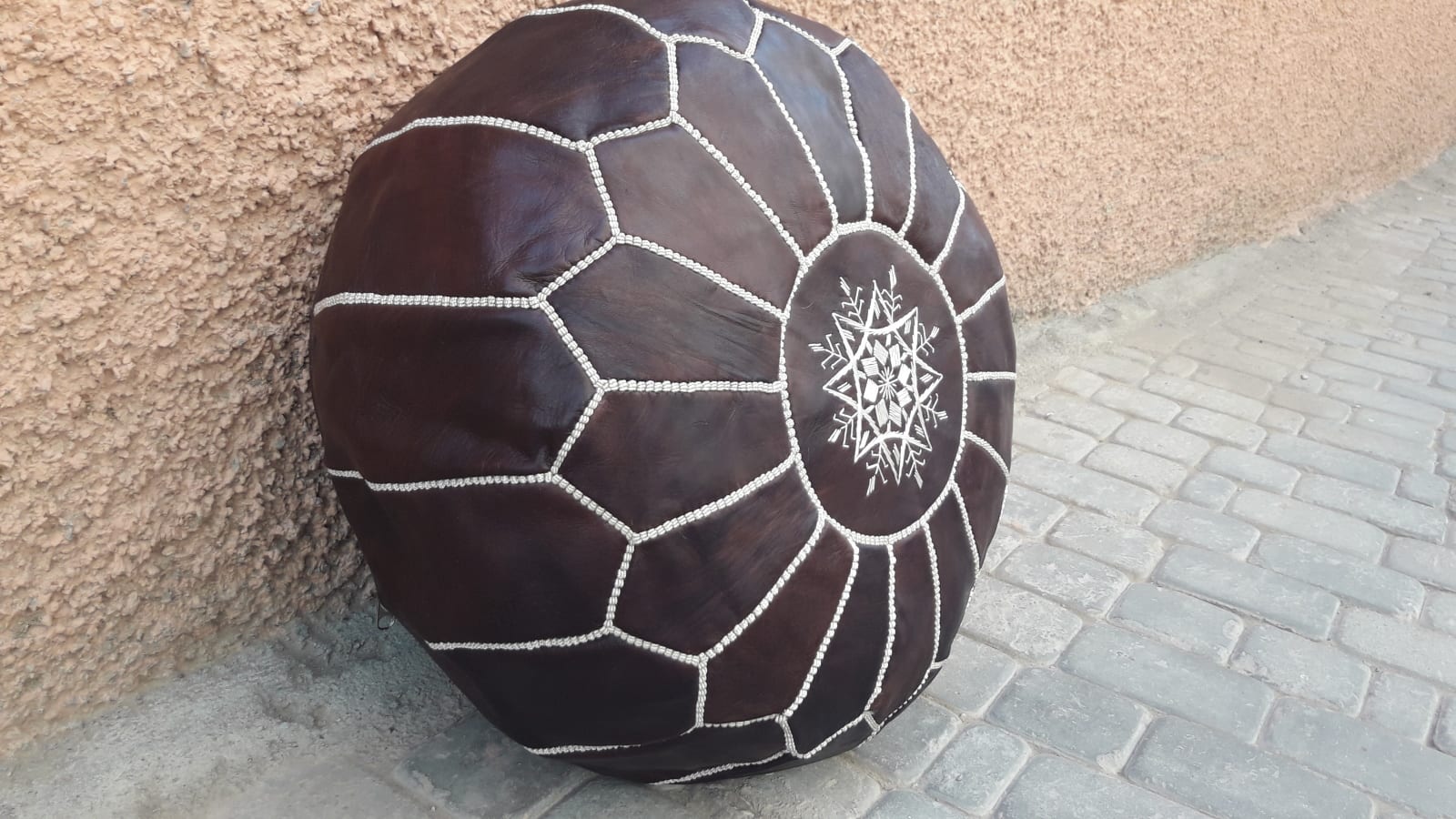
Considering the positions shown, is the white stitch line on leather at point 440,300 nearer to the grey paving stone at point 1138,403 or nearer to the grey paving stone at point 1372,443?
the grey paving stone at point 1138,403

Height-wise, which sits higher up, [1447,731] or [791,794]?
[791,794]

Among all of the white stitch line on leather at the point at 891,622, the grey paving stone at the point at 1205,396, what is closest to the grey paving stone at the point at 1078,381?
the grey paving stone at the point at 1205,396

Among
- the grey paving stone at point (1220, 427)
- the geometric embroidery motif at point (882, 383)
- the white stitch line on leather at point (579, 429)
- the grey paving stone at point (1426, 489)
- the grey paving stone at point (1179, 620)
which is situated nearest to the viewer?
the white stitch line on leather at point (579, 429)

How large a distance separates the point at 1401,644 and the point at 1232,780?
0.61m

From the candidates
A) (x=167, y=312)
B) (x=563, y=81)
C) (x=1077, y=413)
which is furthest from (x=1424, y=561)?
(x=167, y=312)

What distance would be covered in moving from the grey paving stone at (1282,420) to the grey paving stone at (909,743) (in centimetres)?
161

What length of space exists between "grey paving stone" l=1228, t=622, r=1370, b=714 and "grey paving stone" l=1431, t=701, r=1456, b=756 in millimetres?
117

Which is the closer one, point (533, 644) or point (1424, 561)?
point (533, 644)

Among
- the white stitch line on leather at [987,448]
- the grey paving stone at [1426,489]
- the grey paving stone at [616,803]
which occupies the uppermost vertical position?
the white stitch line on leather at [987,448]

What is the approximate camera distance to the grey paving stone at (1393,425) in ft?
9.59

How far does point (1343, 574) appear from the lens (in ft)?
7.46

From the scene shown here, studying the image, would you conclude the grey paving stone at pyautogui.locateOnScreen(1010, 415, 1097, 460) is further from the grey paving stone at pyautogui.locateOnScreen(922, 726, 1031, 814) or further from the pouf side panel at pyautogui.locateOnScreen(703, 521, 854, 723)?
the pouf side panel at pyautogui.locateOnScreen(703, 521, 854, 723)

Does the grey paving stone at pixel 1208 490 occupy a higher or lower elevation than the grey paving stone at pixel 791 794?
lower

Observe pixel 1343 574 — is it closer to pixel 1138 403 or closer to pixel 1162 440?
pixel 1162 440
